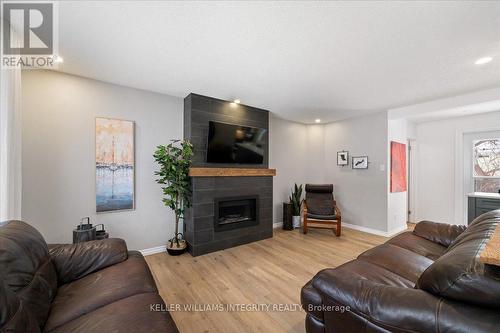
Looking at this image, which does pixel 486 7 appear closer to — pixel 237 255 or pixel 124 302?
pixel 124 302

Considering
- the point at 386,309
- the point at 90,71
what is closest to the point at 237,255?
the point at 386,309

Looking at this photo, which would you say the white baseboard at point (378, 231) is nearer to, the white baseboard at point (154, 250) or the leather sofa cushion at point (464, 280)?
the leather sofa cushion at point (464, 280)

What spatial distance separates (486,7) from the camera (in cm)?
146

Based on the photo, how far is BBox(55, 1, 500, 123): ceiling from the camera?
1498mm

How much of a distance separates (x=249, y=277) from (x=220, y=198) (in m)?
1.27

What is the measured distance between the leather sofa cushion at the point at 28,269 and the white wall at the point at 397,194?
15.5 ft

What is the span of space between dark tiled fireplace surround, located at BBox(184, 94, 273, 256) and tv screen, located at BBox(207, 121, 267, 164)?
112 mm

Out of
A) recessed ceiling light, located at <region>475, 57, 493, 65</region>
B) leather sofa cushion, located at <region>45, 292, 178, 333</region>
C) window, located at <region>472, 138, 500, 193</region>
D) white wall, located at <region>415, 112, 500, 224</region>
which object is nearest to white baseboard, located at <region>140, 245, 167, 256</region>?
leather sofa cushion, located at <region>45, 292, 178, 333</region>

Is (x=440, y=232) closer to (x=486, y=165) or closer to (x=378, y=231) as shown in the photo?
(x=378, y=231)

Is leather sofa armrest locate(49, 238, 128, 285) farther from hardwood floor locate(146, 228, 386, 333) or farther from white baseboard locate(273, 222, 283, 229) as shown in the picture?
white baseboard locate(273, 222, 283, 229)

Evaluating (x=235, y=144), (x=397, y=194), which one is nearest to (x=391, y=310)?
(x=235, y=144)

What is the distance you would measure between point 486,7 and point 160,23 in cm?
241

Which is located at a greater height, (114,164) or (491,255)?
(114,164)

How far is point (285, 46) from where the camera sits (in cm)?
192
